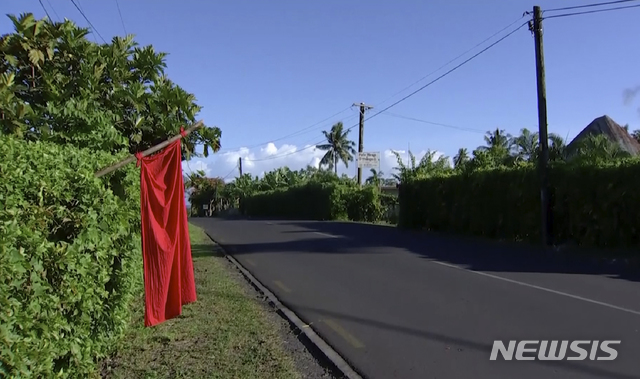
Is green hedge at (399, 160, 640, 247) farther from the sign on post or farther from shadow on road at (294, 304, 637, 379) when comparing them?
the sign on post

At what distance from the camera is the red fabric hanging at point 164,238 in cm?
655

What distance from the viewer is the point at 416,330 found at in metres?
7.88

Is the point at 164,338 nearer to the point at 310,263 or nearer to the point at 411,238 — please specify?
the point at 310,263

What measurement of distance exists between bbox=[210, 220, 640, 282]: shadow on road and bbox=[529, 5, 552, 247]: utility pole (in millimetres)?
1035

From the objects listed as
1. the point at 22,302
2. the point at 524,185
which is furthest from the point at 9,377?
the point at 524,185

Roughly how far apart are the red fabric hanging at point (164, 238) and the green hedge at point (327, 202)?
35.2 metres

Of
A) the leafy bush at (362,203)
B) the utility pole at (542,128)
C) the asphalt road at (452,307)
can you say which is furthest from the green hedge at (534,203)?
the leafy bush at (362,203)

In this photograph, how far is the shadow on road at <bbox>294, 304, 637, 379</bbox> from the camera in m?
6.03

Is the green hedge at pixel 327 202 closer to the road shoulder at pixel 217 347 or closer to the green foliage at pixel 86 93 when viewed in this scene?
the road shoulder at pixel 217 347

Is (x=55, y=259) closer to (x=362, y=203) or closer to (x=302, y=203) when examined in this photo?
(x=362, y=203)

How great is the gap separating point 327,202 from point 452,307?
120ft

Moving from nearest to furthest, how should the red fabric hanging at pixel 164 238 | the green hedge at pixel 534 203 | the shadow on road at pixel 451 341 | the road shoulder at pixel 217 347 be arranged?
the shadow on road at pixel 451 341 < the road shoulder at pixel 217 347 < the red fabric hanging at pixel 164 238 < the green hedge at pixel 534 203

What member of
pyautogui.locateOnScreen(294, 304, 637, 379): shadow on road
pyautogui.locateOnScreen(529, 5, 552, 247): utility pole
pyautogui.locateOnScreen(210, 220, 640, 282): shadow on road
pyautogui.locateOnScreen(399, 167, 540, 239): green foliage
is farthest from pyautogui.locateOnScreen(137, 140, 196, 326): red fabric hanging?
pyautogui.locateOnScreen(399, 167, 540, 239): green foliage

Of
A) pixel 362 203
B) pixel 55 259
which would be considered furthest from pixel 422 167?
pixel 55 259
